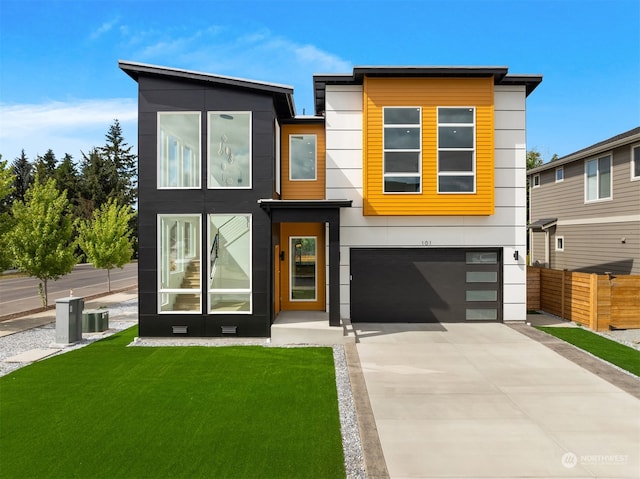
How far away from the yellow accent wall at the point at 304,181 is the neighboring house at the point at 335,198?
45 mm

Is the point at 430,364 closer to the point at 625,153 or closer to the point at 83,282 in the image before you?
the point at 625,153

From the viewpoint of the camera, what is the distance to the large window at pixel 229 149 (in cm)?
1005

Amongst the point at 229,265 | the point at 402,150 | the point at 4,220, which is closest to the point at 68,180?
the point at 4,220

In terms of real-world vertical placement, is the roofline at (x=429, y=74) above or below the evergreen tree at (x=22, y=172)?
below

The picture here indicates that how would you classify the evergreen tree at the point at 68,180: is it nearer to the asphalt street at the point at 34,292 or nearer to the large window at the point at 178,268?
the asphalt street at the point at 34,292

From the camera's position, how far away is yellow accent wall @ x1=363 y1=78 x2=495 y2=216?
36.1 ft

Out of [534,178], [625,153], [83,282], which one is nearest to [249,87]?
[625,153]

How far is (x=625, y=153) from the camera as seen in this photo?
1428 cm

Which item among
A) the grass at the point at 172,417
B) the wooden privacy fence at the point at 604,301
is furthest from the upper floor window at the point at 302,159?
the wooden privacy fence at the point at 604,301

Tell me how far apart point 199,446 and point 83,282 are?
25.6 m

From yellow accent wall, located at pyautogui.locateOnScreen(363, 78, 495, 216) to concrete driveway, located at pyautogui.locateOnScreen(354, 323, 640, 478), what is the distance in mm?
3980

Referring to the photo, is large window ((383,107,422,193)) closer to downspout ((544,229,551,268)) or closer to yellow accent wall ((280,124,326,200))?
yellow accent wall ((280,124,326,200))

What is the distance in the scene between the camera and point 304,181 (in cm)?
1234

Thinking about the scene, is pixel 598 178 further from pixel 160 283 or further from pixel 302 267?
pixel 160 283
